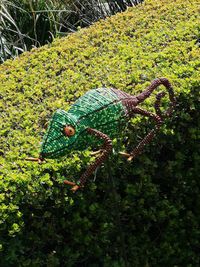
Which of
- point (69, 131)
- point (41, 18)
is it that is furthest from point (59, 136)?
point (41, 18)

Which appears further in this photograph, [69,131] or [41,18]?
[41,18]

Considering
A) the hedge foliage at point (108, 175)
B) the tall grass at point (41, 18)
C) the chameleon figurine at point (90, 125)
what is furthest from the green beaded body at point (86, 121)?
the tall grass at point (41, 18)

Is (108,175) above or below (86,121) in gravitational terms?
below

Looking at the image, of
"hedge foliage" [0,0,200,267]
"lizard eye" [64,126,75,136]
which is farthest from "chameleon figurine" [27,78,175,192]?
"hedge foliage" [0,0,200,267]

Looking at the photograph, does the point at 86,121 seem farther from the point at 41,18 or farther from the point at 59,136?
the point at 41,18

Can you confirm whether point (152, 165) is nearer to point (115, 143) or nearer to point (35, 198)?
point (115, 143)

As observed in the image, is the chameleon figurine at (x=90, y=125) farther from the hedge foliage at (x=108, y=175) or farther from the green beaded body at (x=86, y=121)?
the hedge foliage at (x=108, y=175)

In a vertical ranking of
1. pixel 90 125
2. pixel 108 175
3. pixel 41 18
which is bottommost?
pixel 41 18

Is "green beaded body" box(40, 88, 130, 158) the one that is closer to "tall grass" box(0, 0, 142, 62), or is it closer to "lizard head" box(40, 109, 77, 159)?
"lizard head" box(40, 109, 77, 159)
